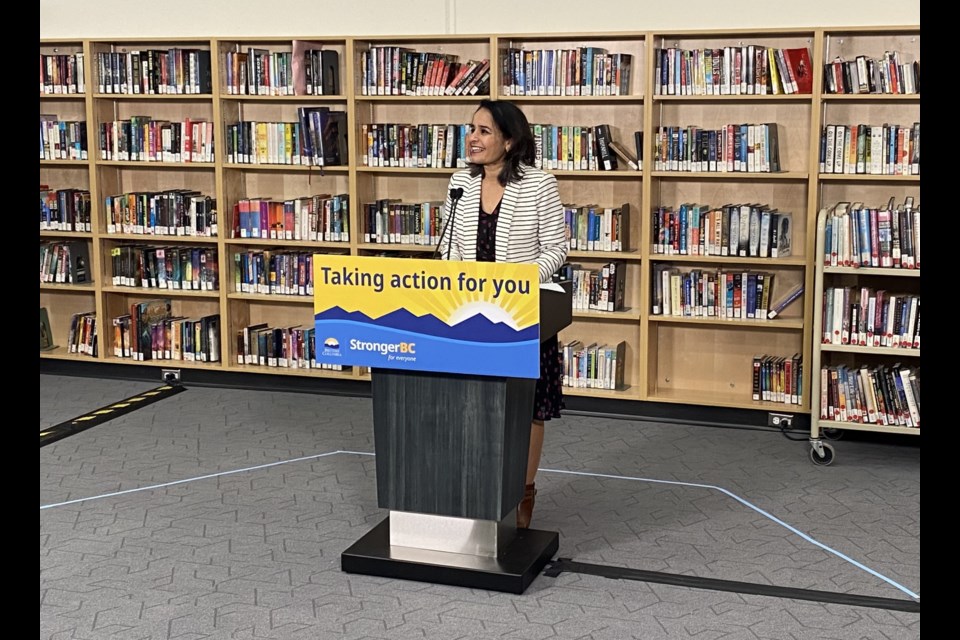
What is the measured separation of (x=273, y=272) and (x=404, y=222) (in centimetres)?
99

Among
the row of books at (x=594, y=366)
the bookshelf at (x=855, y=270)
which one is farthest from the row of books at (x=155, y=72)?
the bookshelf at (x=855, y=270)

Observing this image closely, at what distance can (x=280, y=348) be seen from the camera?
6.98 m

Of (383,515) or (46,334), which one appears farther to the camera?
(46,334)

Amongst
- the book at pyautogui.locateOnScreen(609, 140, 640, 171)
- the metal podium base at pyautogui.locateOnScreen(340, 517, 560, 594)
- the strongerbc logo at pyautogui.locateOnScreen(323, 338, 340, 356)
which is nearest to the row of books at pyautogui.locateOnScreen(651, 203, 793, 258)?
the book at pyautogui.locateOnScreen(609, 140, 640, 171)

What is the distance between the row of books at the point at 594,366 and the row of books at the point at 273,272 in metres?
1.75

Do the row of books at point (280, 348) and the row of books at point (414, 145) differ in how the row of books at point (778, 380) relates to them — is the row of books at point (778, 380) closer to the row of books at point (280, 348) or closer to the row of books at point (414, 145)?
the row of books at point (414, 145)

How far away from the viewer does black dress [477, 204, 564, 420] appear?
4.18 meters

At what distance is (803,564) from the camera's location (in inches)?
161

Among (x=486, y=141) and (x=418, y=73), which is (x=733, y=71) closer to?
(x=418, y=73)

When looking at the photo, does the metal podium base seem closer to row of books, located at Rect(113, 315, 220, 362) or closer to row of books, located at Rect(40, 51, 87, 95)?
row of books, located at Rect(113, 315, 220, 362)

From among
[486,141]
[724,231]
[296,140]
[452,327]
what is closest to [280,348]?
[296,140]

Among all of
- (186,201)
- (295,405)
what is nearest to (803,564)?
(295,405)

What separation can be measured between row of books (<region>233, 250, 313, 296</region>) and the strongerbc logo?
307 centimetres

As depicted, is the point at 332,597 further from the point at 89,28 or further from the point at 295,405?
the point at 89,28
